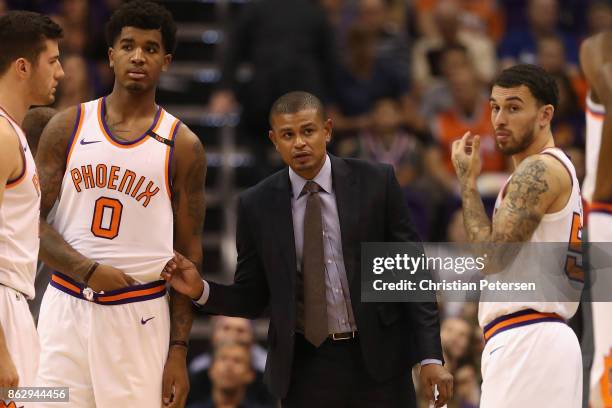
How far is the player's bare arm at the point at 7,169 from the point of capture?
16.1 feet

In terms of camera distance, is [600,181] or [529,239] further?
[600,181]

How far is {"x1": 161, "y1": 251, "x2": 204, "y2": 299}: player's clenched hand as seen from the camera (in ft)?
18.9

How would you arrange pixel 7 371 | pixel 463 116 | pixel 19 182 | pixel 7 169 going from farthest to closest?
pixel 463 116
pixel 19 182
pixel 7 169
pixel 7 371

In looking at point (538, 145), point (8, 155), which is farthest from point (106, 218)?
point (538, 145)

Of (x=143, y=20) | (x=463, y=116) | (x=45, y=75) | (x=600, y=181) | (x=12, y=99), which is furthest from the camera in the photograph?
(x=463, y=116)

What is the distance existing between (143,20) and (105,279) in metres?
1.39

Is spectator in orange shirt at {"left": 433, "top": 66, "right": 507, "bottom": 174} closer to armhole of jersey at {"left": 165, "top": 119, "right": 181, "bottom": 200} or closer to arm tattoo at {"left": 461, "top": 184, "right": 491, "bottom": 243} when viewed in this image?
arm tattoo at {"left": 461, "top": 184, "right": 491, "bottom": 243}

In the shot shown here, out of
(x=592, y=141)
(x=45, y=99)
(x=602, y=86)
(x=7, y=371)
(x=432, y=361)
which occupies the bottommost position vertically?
(x=7, y=371)

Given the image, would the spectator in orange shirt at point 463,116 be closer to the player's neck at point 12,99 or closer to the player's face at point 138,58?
the player's face at point 138,58

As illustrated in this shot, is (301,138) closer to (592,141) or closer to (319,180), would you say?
(319,180)

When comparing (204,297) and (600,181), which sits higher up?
(600,181)

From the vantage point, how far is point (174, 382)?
18.7 ft

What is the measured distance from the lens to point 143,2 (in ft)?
19.3

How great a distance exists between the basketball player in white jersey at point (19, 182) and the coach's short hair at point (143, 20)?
0.39 metres
